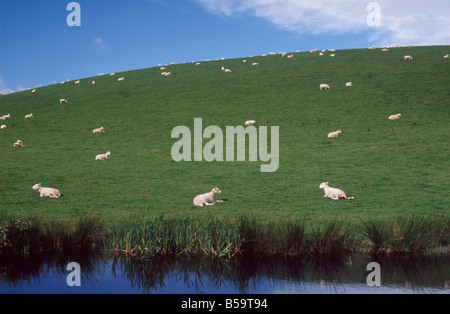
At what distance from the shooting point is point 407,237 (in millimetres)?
11852

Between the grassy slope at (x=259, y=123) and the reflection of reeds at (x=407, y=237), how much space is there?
2.23 metres

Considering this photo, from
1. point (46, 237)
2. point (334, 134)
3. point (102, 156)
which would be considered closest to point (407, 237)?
point (46, 237)

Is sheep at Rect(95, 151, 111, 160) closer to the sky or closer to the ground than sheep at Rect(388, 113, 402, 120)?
closer to the ground

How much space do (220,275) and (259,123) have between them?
90.3 feet

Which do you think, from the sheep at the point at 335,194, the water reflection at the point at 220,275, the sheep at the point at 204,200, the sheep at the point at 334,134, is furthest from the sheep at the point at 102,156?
the water reflection at the point at 220,275

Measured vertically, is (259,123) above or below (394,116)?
below

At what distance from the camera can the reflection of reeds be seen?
1177 cm

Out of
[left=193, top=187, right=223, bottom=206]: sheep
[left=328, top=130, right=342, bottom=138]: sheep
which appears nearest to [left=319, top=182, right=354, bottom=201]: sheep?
[left=193, top=187, right=223, bottom=206]: sheep

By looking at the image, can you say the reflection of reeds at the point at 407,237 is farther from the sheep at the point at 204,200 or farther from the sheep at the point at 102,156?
the sheep at the point at 102,156

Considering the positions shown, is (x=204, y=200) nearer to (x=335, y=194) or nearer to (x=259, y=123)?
(x=335, y=194)

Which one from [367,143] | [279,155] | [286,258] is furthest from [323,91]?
[286,258]

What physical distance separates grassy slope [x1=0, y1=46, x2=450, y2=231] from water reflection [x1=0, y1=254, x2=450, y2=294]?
12.4 feet

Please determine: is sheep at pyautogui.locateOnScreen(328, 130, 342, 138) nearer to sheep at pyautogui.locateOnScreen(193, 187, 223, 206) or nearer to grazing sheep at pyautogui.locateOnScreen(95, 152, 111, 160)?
sheep at pyautogui.locateOnScreen(193, 187, 223, 206)
